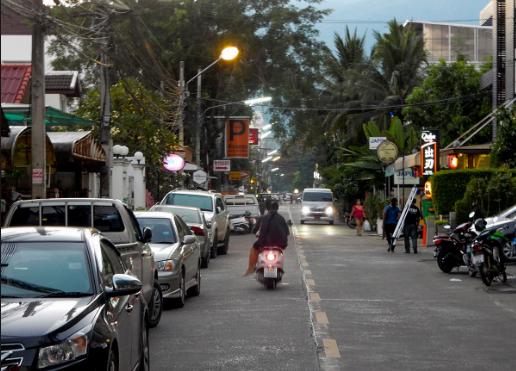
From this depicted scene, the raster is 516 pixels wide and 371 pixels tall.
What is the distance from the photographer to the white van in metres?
59.3

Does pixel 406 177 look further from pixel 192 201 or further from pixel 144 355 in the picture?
pixel 144 355

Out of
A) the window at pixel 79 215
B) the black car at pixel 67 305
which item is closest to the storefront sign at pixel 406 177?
the window at pixel 79 215

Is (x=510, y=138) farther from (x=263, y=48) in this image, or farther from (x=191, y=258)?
(x=263, y=48)

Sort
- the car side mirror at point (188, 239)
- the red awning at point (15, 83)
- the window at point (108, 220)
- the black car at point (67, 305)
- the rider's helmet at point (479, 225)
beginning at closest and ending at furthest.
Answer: the black car at point (67, 305) < the window at point (108, 220) < the car side mirror at point (188, 239) < the rider's helmet at point (479, 225) < the red awning at point (15, 83)

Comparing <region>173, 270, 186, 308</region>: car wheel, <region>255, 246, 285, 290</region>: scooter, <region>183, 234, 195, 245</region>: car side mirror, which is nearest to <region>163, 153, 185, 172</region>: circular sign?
<region>255, 246, 285, 290</region>: scooter

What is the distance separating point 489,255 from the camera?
19094mm

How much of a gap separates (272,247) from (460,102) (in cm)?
3622

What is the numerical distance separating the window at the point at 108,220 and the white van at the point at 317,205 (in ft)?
152

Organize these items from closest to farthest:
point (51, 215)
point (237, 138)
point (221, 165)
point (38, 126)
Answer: point (51, 215), point (38, 126), point (221, 165), point (237, 138)

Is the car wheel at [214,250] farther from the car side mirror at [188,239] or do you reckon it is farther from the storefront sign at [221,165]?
the storefront sign at [221,165]

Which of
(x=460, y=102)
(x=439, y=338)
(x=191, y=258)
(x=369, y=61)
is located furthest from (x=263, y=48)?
(x=439, y=338)

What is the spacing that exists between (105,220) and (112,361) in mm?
6190

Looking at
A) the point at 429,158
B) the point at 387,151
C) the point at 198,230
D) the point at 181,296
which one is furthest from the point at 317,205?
the point at 181,296

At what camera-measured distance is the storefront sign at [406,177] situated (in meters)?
40.9
